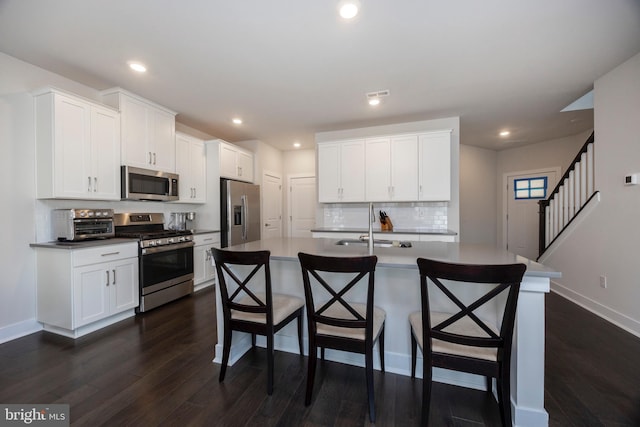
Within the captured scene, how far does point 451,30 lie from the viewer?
2055 millimetres

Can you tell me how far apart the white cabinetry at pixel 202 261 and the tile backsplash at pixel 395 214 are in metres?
1.95

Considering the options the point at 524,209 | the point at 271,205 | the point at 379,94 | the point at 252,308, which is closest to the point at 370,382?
the point at 252,308

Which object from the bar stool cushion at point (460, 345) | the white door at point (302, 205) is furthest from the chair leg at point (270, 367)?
the white door at point (302, 205)

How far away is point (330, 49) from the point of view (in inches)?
90.9

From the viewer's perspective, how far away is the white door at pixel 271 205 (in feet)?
17.7

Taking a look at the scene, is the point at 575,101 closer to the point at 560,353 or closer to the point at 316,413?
the point at 560,353

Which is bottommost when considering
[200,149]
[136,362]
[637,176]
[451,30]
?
[136,362]

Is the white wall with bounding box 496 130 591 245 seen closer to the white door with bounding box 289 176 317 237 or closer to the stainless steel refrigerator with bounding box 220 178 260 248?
the white door with bounding box 289 176 317 237

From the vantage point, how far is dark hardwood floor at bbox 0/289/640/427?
1.47 m

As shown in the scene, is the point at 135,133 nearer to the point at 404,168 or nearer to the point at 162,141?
the point at 162,141

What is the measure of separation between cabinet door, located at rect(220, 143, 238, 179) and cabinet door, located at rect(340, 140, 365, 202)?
1.92 meters

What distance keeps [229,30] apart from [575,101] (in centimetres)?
438

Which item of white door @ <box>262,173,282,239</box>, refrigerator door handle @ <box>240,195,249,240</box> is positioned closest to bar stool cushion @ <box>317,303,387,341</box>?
refrigerator door handle @ <box>240,195,249,240</box>

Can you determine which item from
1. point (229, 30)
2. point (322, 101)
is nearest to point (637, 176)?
point (322, 101)
